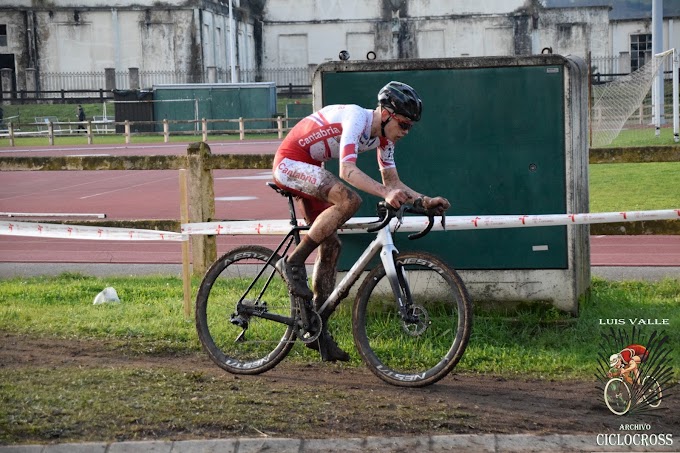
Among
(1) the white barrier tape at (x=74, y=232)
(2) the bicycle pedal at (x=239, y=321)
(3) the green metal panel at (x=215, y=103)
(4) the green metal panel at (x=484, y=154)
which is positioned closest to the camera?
(2) the bicycle pedal at (x=239, y=321)

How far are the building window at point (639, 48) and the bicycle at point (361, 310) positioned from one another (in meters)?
65.0

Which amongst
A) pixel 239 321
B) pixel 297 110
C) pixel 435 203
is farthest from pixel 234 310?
pixel 297 110

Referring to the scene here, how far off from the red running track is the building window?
1416 inches

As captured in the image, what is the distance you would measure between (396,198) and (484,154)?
6.97ft

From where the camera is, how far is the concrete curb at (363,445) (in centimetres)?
552

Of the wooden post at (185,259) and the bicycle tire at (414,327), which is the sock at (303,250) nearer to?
the bicycle tire at (414,327)

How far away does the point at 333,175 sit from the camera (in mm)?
6840

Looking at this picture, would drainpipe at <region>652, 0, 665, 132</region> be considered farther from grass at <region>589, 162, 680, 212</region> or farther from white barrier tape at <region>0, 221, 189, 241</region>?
white barrier tape at <region>0, 221, 189, 241</region>

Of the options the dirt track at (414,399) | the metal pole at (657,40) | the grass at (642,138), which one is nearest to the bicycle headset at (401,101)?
the dirt track at (414,399)

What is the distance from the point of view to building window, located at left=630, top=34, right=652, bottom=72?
2753 inches

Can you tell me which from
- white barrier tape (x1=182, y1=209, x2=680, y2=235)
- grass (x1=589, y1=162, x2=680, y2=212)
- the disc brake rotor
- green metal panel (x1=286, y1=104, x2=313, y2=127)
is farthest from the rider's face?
green metal panel (x1=286, y1=104, x2=313, y2=127)

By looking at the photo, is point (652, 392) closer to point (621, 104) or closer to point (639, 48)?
point (621, 104)

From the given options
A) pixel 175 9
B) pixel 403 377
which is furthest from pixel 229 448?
pixel 175 9

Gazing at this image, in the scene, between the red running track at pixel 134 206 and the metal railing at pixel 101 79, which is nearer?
the red running track at pixel 134 206
